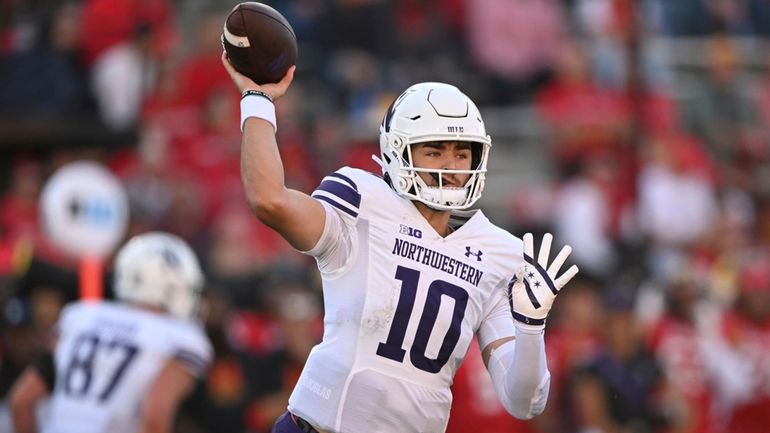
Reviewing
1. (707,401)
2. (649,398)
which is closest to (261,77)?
(649,398)


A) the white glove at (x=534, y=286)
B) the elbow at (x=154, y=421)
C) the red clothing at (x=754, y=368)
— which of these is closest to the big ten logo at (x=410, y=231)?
the white glove at (x=534, y=286)

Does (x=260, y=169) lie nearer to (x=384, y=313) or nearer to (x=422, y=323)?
(x=384, y=313)

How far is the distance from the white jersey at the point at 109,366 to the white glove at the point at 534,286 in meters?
2.44

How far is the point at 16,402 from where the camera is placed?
6652mm

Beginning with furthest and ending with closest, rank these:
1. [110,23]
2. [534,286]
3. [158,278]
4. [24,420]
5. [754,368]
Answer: [110,23] < [754,368] < [158,278] < [24,420] < [534,286]

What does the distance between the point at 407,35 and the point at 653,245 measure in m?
2.57

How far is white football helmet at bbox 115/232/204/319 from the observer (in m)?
7.14

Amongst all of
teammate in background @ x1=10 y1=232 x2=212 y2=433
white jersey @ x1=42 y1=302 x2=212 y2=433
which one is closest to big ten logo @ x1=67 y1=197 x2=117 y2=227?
teammate in background @ x1=10 y1=232 x2=212 y2=433

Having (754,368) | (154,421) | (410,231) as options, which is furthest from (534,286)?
(754,368)

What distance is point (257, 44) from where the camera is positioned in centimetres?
458

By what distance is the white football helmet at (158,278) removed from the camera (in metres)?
7.14

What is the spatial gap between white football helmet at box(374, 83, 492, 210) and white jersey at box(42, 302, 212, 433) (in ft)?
7.01

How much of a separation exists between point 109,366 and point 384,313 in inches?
91.6

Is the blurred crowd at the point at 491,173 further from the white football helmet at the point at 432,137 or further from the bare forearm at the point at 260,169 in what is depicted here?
the bare forearm at the point at 260,169
